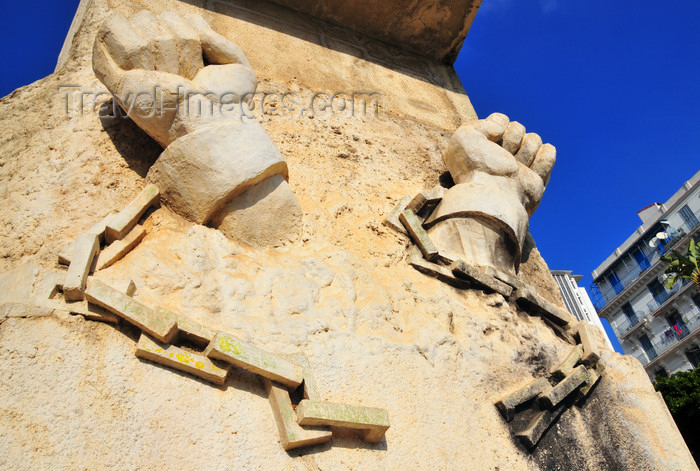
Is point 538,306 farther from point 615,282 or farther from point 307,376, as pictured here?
point 615,282

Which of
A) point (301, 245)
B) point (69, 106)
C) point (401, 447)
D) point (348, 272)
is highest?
point (69, 106)

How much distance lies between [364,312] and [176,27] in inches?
49.0

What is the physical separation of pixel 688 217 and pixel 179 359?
86.6 ft

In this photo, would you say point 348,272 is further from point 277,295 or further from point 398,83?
point 398,83

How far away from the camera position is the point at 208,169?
6.15ft

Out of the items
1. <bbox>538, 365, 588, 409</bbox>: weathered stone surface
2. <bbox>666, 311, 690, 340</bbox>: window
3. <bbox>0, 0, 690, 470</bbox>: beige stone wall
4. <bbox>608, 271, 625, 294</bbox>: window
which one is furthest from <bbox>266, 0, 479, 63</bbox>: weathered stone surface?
<bbox>608, 271, 625, 294</bbox>: window

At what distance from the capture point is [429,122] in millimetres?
3219

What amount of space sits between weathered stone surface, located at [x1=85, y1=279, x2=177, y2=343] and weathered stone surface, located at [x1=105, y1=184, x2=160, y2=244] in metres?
0.27

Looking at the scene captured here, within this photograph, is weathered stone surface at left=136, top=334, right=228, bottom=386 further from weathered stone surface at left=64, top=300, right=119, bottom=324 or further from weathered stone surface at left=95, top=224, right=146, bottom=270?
weathered stone surface at left=95, top=224, right=146, bottom=270

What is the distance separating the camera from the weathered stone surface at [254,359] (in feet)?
4.69

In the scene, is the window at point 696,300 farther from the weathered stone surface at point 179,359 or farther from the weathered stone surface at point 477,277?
the weathered stone surface at point 179,359

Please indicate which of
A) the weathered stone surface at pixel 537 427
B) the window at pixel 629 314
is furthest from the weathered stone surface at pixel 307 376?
the window at pixel 629 314

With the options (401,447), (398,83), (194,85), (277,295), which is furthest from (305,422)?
(398,83)

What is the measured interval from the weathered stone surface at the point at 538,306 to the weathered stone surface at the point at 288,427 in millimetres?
1135
